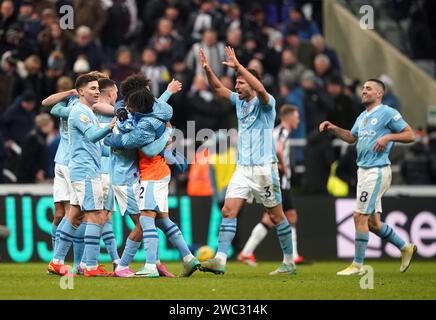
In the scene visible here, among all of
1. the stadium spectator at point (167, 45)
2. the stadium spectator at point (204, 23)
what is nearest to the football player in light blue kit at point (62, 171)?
the stadium spectator at point (167, 45)

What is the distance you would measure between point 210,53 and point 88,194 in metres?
9.73

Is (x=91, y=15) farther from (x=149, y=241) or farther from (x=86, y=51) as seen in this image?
(x=149, y=241)

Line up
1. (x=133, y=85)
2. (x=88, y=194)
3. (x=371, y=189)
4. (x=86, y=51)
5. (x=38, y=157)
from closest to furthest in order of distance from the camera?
(x=133, y=85), (x=88, y=194), (x=371, y=189), (x=38, y=157), (x=86, y=51)

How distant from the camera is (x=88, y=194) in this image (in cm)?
1492

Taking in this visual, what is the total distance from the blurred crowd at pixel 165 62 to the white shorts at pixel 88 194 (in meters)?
5.67

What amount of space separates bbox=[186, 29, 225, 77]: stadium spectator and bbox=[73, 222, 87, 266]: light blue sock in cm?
889

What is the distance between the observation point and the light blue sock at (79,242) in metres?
15.6

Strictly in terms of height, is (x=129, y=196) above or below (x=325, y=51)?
below

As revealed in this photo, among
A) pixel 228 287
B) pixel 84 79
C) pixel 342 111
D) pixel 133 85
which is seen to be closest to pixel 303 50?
pixel 342 111

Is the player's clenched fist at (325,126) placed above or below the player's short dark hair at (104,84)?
below

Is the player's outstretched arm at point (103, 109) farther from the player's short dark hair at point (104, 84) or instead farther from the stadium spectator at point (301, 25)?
the stadium spectator at point (301, 25)

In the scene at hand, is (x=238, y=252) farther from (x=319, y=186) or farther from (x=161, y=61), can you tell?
(x=161, y=61)

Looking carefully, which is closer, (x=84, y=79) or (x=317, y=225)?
(x=84, y=79)

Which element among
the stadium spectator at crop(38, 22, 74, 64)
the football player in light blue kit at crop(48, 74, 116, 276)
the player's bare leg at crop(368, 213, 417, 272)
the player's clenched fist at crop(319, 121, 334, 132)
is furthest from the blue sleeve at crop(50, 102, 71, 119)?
the stadium spectator at crop(38, 22, 74, 64)
